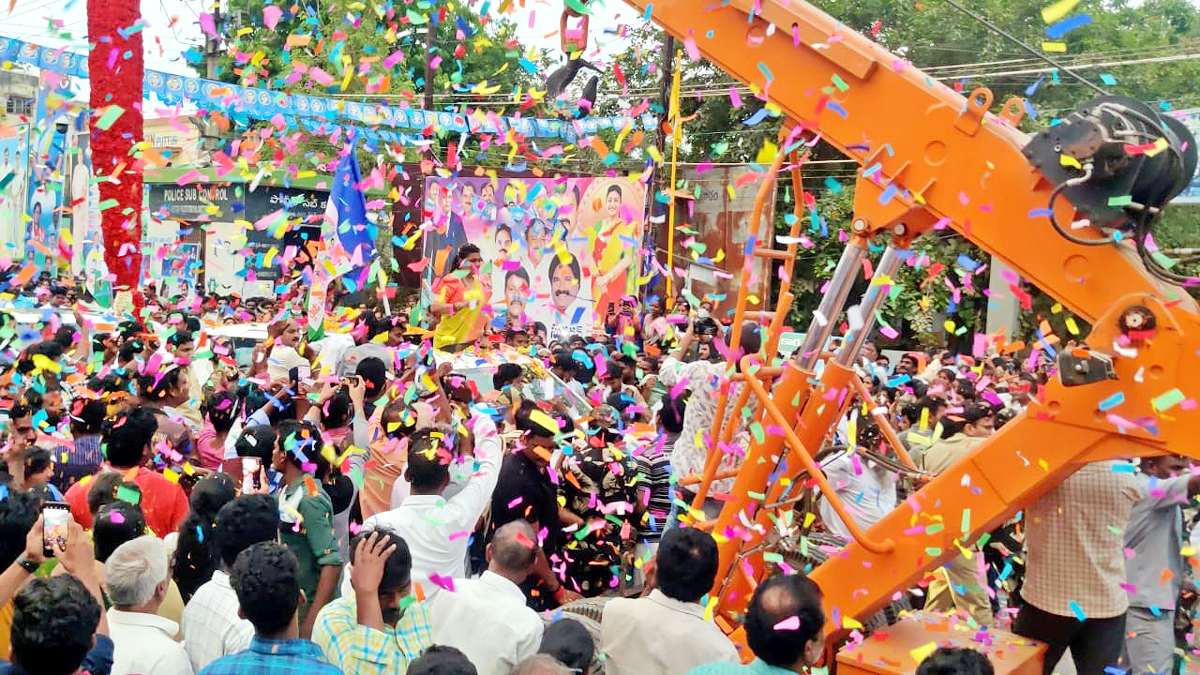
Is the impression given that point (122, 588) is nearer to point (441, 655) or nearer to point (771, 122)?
point (441, 655)

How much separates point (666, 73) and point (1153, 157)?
14613 millimetres

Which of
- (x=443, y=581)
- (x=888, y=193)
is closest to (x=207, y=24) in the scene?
(x=443, y=581)

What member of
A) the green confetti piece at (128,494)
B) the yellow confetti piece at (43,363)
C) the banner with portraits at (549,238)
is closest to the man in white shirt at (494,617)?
the green confetti piece at (128,494)

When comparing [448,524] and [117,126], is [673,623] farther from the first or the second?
[117,126]

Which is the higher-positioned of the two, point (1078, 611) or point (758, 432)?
point (758, 432)

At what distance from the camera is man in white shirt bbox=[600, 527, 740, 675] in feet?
13.4

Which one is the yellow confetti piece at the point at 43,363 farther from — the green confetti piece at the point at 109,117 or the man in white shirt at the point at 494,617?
the man in white shirt at the point at 494,617

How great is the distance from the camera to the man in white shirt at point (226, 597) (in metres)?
4.12

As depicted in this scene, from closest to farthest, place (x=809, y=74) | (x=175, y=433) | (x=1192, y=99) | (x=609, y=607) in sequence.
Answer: (x=609, y=607)
(x=809, y=74)
(x=175, y=433)
(x=1192, y=99)

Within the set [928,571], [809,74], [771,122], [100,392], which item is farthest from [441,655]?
[771,122]

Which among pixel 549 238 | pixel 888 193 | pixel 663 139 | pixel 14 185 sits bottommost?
pixel 14 185

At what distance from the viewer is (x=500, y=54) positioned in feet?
96.9

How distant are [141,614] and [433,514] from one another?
1.46 m

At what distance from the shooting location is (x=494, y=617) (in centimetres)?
435
